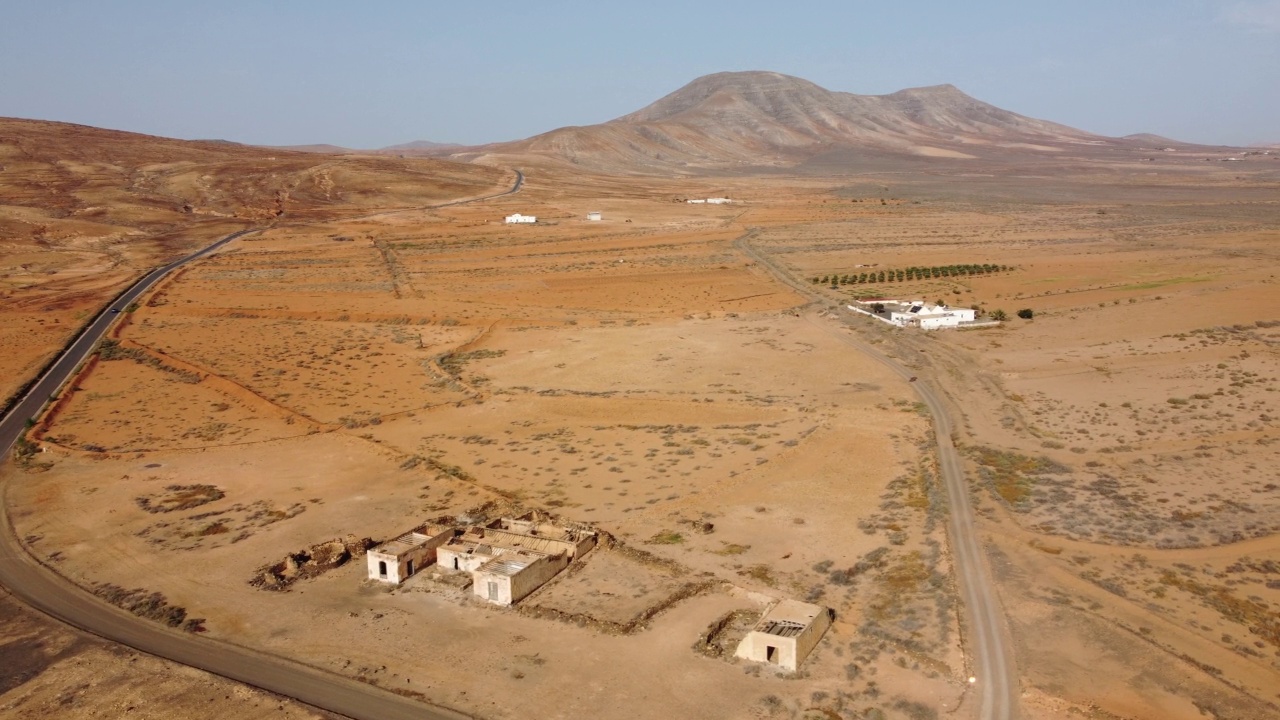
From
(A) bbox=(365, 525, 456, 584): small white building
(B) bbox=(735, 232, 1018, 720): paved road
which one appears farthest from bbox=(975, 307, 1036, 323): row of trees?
(A) bbox=(365, 525, 456, 584): small white building

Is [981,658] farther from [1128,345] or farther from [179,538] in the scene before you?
[1128,345]

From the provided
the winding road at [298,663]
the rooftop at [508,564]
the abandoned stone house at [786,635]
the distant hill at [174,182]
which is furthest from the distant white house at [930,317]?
the distant hill at [174,182]

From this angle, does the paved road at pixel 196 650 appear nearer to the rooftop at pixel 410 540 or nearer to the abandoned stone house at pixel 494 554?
the abandoned stone house at pixel 494 554

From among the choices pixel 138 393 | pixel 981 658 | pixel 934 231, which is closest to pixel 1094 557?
pixel 981 658

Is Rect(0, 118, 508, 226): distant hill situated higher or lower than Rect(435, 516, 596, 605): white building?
higher

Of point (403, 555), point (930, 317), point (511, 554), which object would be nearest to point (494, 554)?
point (511, 554)

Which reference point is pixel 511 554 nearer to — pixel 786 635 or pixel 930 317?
pixel 786 635

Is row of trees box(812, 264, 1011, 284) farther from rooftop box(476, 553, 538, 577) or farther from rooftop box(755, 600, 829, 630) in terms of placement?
rooftop box(755, 600, 829, 630)
